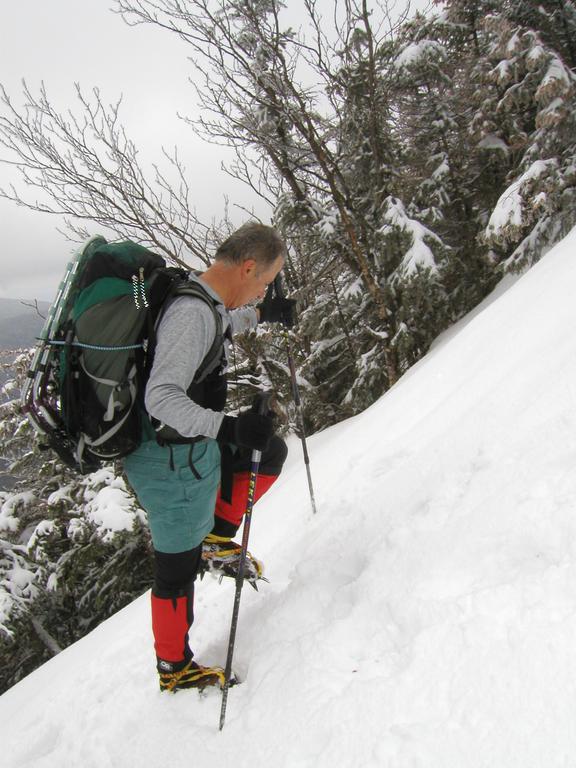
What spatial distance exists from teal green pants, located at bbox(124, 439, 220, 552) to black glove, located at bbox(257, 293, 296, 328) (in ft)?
5.81

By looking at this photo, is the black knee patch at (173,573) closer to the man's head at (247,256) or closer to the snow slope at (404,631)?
the snow slope at (404,631)

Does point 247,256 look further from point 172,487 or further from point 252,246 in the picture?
point 172,487

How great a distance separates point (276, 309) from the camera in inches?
152

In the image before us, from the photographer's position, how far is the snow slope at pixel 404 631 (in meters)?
1.48

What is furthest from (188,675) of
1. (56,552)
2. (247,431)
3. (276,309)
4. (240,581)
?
(56,552)

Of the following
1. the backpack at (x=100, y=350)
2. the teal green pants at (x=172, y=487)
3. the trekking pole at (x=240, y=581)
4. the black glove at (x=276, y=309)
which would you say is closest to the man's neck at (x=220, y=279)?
the backpack at (x=100, y=350)

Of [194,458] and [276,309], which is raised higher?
[276,309]

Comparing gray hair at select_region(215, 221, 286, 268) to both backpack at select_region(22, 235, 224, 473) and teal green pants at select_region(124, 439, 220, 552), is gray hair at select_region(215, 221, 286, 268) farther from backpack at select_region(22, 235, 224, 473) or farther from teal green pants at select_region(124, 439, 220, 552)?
teal green pants at select_region(124, 439, 220, 552)

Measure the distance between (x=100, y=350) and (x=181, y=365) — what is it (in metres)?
0.37

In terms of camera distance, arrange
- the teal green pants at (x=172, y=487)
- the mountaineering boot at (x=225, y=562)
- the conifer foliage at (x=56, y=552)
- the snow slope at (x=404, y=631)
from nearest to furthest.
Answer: the snow slope at (x=404, y=631), the teal green pants at (x=172, y=487), the mountaineering boot at (x=225, y=562), the conifer foliage at (x=56, y=552)

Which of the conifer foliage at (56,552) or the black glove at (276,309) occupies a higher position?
the black glove at (276,309)

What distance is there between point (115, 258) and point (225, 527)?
1904mm

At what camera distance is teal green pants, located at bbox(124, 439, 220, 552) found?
2242 mm

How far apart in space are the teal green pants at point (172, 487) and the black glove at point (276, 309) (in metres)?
1.77
